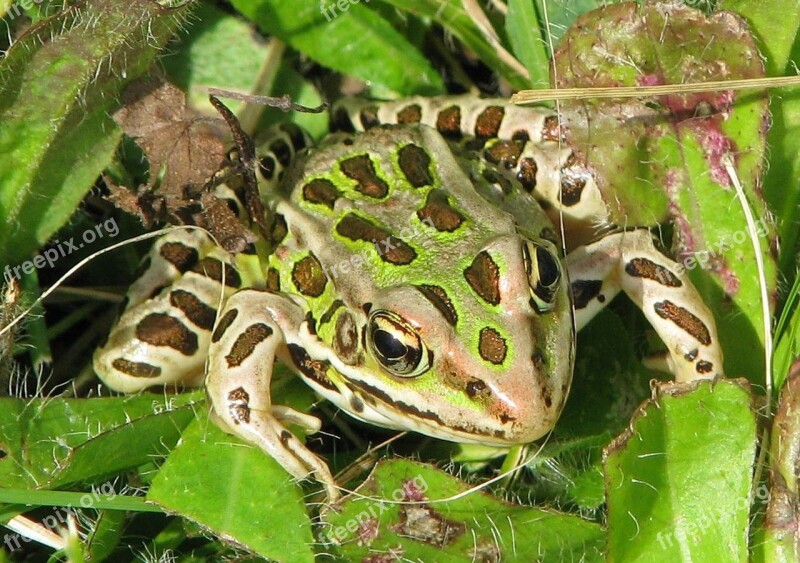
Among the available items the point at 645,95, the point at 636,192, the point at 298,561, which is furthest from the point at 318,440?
the point at 645,95

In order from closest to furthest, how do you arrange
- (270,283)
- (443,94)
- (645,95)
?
(645,95) < (270,283) < (443,94)

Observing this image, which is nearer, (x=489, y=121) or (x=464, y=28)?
(x=489, y=121)

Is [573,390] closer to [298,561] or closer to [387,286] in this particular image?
→ [387,286]

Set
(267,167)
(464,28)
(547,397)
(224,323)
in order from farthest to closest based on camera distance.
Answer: (464,28) → (267,167) → (224,323) → (547,397)

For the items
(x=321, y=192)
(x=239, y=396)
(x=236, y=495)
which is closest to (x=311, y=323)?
(x=239, y=396)

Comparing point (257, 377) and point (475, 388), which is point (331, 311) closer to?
point (257, 377)

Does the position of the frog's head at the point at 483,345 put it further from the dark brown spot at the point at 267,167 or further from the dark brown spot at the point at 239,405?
the dark brown spot at the point at 267,167

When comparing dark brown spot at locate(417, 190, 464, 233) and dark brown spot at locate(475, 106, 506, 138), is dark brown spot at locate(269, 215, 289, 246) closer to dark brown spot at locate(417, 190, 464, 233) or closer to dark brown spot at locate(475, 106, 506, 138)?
dark brown spot at locate(417, 190, 464, 233)
